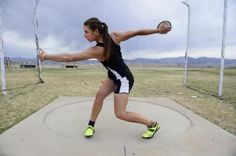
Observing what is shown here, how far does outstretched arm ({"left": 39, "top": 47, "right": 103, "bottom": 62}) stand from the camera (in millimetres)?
2664

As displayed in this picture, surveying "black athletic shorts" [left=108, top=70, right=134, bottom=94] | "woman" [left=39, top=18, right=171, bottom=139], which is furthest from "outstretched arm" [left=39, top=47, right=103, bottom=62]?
"black athletic shorts" [left=108, top=70, right=134, bottom=94]

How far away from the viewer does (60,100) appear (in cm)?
596

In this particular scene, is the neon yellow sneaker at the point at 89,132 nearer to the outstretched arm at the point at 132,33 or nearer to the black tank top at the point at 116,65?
the black tank top at the point at 116,65

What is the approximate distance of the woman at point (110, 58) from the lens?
277 cm

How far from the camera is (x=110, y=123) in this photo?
4082 mm

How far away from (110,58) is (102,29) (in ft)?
1.26

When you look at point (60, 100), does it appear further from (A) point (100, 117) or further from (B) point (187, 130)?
(B) point (187, 130)

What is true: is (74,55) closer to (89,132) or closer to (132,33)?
(132,33)

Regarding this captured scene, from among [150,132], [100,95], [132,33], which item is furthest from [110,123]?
[132,33]

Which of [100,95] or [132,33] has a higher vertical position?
[132,33]

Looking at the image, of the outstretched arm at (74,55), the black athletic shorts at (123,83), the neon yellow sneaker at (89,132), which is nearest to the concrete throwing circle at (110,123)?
the neon yellow sneaker at (89,132)

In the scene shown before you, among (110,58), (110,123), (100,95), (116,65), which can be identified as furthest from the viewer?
(110,123)

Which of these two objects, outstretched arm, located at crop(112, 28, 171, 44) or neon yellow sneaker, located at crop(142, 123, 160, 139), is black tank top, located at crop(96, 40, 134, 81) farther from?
neon yellow sneaker, located at crop(142, 123, 160, 139)

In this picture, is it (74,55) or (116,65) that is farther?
(116,65)
